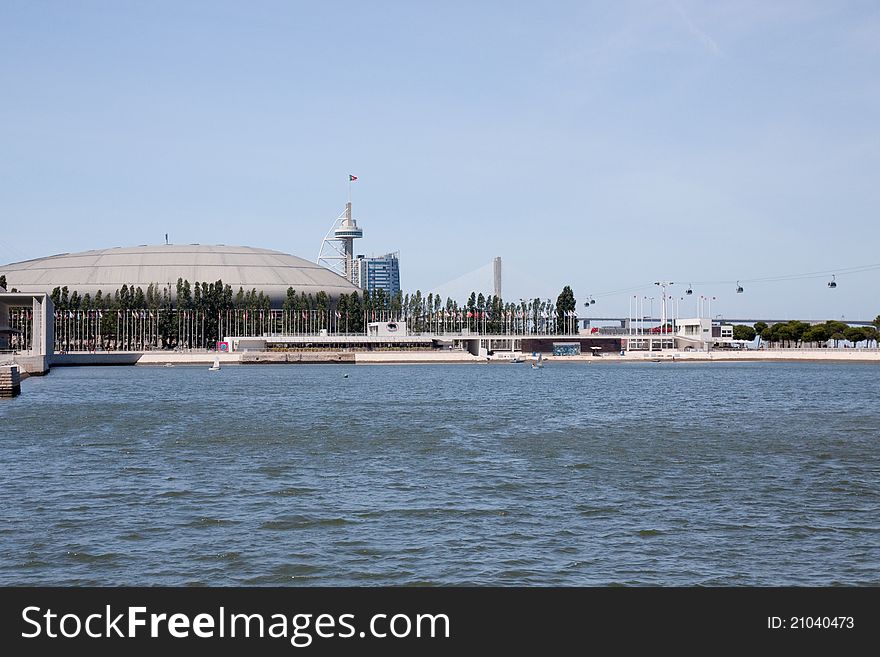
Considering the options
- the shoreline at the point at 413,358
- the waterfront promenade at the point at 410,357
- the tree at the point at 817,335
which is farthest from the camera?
the tree at the point at 817,335

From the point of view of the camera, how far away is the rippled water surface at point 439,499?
17938mm

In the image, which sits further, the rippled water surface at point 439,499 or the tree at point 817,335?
the tree at point 817,335

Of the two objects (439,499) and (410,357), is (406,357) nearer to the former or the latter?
(410,357)

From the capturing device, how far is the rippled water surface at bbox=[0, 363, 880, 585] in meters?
17.9

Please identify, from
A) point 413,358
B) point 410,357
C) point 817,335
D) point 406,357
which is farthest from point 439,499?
point 817,335

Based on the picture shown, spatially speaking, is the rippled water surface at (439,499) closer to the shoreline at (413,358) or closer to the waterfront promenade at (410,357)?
the shoreline at (413,358)

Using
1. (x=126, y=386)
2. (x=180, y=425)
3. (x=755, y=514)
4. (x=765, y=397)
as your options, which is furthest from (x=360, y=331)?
(x=755, y=514)

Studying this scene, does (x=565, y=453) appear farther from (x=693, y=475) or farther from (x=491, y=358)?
(x=491, y=358)

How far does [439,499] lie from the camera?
25.3m

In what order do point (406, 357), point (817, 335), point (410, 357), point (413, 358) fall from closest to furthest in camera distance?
point (413, 358)
point (410, 357)
point (406, 357)
point (817, 335)

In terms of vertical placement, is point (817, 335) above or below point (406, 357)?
above

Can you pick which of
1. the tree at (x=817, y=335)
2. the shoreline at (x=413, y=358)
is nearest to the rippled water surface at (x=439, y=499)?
the shoreline at (x=413, y=358)

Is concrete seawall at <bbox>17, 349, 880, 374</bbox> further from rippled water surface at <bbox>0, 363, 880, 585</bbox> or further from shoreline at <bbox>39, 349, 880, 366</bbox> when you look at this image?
rippled water surface at <bbox>0, 363, 880, 585</bbox>

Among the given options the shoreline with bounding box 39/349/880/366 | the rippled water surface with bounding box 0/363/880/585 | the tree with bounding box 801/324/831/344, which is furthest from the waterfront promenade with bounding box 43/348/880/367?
Answer: the rippled water surface with bounding box 0/363/880/585
